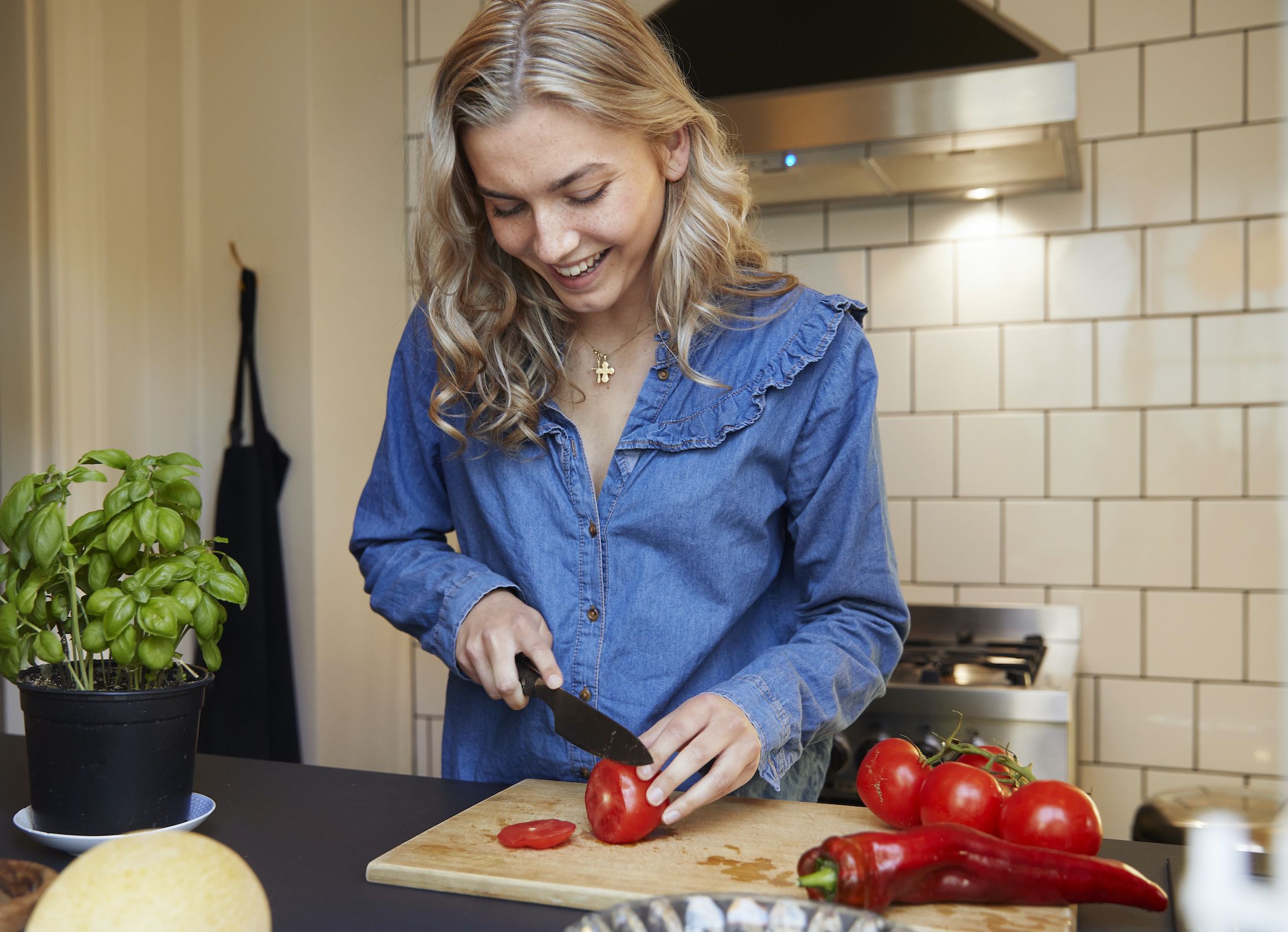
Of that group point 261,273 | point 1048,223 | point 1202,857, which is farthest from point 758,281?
point 261,273

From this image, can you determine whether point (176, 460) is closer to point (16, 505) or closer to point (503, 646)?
point (16, 505)

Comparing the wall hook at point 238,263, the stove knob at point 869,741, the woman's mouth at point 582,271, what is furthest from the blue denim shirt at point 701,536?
the wall hook at point 238,263

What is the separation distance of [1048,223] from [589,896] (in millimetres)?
1801

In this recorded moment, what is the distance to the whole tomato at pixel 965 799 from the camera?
80 centimetres

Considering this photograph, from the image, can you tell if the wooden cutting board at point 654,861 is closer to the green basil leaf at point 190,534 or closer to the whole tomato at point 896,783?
the whole tomato at point 896,783

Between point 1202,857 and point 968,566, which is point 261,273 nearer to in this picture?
point 968,566

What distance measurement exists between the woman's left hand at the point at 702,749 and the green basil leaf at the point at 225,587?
309mm

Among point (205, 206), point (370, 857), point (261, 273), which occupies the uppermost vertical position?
point (205, 206)

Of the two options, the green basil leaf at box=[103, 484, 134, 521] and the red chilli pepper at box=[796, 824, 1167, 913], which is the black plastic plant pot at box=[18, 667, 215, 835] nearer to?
the green basil leaf at box=[103, 484, 134, 521]

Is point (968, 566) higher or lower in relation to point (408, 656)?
higher

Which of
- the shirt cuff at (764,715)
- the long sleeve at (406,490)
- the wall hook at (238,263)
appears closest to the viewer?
the shirt cuff at (764,715)

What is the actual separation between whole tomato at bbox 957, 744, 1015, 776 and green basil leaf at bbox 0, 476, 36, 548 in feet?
2.28

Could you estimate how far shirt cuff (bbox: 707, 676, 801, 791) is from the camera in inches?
36.0

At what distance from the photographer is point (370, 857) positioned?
82 centimetres
